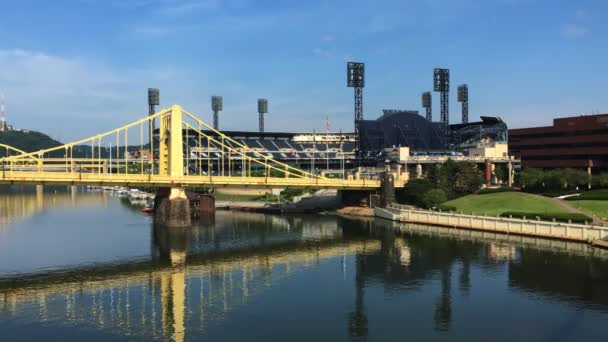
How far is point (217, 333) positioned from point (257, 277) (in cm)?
2090

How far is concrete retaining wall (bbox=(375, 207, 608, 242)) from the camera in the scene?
80250 millimetres

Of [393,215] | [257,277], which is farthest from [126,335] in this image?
[393,215]

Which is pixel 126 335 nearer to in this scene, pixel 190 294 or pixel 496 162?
pixel 190 294

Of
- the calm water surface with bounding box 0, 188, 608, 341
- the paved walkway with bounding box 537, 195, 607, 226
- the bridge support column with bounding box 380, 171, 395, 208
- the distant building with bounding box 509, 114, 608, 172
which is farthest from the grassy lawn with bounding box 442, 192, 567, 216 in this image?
the distant building with bounding box 509, 114, 608, 172

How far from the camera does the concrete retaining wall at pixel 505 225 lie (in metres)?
80.2

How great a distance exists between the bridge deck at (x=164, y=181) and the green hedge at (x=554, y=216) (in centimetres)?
3823

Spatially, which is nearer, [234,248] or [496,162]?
[234,248]

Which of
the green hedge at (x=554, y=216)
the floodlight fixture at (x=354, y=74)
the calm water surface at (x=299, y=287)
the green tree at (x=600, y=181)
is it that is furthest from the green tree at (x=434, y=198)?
the floodlight fixture at (x=354, y=74)

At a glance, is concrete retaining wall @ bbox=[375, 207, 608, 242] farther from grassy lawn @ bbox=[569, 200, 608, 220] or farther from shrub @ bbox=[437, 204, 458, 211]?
grassy lawn @ bbox=[569, 200, 608, 220]

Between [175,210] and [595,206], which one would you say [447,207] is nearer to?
[595,206]

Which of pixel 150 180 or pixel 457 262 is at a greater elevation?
pixel 150 180

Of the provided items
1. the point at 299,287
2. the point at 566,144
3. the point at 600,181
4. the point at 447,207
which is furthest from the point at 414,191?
the point at 299,287

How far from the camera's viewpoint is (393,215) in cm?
11681

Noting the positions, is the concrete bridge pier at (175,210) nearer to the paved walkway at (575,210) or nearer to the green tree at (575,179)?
the paved walkway at (575,210)
